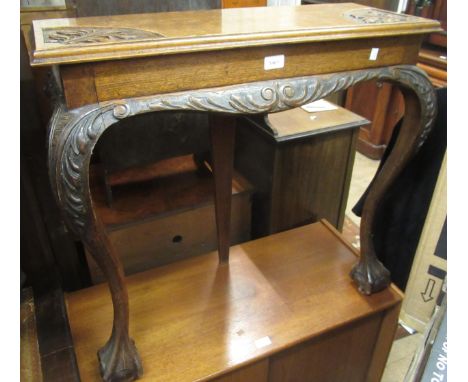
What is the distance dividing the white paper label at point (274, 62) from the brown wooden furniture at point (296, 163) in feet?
1.96

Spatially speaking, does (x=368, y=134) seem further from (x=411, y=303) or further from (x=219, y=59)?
(x=219, y=59)

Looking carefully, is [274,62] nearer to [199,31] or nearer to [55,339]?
[199,31]

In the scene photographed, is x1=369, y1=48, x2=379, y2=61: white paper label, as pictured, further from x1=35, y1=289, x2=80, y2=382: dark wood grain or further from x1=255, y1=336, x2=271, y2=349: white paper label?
x1=35, y1=289, x2=80, y2=382: dark wood grain

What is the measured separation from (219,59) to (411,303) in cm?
108

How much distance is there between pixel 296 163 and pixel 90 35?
88 centimetres

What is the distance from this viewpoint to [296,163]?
1.38 metres

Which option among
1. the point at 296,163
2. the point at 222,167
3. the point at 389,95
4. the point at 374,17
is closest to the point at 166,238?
the point at 222,167

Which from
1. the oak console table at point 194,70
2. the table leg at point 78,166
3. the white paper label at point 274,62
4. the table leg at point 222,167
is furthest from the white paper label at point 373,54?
the table leg at point 78,166

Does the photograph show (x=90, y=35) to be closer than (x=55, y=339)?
Yes

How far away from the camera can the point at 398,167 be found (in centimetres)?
92

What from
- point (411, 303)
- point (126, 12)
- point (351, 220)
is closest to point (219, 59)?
point (126, 12)

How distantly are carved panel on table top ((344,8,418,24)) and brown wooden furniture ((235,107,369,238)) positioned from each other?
18.9 inches

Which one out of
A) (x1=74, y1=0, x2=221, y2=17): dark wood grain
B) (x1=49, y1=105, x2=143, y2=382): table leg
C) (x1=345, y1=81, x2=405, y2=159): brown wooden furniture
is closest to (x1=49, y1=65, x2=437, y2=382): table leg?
(x1=49, y1=105, x2=143, y2=382): table leg
